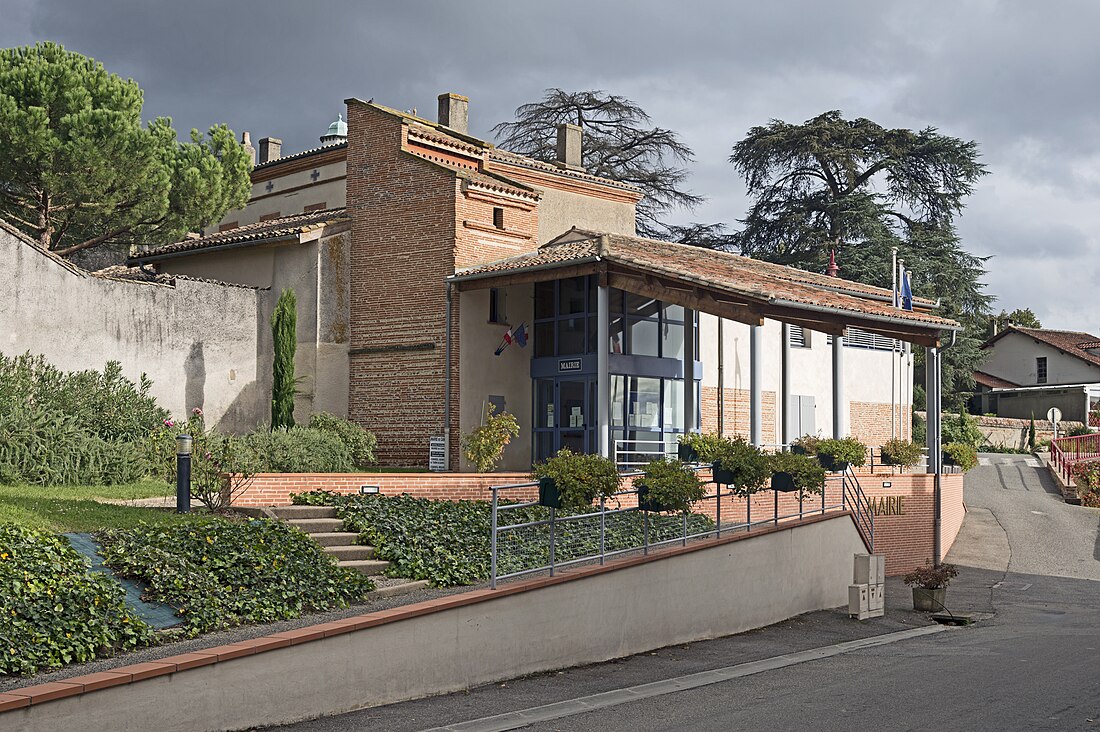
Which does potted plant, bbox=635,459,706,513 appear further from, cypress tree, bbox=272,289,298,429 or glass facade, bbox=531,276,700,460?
cypress tree, bbox=272,289,298,429

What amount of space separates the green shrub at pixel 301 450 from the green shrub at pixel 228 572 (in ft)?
20.5

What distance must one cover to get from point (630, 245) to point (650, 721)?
54.1 feet

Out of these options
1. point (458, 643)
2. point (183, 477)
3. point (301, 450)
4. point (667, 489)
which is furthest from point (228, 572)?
point (301, 450)

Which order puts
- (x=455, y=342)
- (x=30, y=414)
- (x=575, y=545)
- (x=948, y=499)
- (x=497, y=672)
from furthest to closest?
(x=948, y=499) < (x=455, y=342) < (x=30, y=414) < (x=575, y=545) < (x=497, y=672)

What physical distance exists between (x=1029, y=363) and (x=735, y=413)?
1428 inches

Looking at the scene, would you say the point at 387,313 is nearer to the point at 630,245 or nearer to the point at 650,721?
the point at 630,245

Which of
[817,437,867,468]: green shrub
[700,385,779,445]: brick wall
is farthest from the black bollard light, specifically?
[700,385,779,445]: brick wall

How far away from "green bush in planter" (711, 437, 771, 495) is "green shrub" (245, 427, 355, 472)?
676cm

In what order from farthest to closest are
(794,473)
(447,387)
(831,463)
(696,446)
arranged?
(447,387) → (831,463) → (696,446) → (794,473)

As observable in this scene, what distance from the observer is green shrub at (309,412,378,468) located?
23.0 meters

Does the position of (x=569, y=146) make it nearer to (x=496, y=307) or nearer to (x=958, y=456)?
(x=496, y=307)

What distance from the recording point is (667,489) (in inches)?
551

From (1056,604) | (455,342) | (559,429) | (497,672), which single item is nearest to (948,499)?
Answer: (1056,604)

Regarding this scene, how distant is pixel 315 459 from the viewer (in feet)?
66.2
